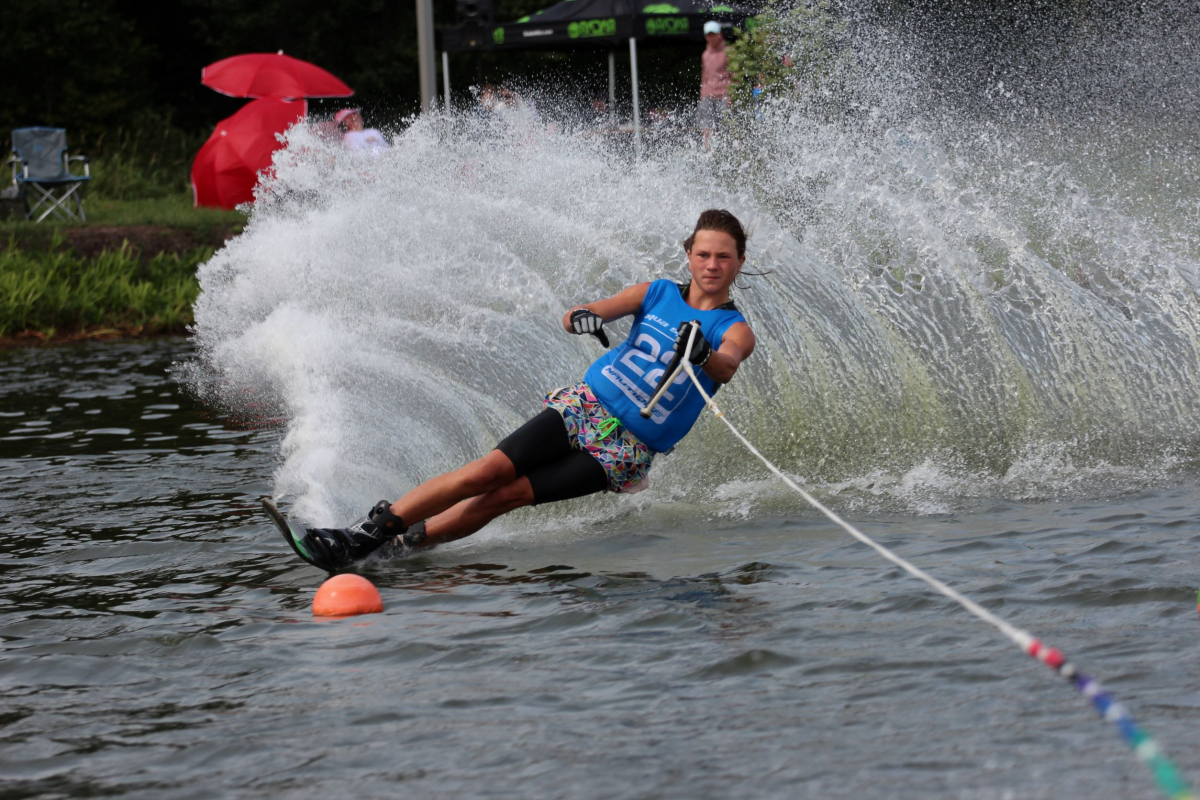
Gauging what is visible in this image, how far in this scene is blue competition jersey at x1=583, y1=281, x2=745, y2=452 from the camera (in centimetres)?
585

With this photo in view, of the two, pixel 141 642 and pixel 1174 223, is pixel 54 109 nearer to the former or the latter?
pixel 1174 223

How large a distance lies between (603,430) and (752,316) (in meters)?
2.35

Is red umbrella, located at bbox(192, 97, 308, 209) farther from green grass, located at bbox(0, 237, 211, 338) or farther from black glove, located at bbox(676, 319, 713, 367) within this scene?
black glove, located at bbox(676, 319, 713, 367)

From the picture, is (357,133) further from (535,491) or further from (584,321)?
(584,321)

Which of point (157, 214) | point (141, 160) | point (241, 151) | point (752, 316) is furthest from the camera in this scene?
point (141, 160)

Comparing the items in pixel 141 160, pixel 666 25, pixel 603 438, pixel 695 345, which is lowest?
pixel 603 438

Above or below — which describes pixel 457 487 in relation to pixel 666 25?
below

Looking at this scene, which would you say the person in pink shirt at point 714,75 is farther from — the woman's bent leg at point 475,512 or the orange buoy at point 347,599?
the orange buoy at point 347,599

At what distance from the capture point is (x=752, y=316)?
8.02 meters

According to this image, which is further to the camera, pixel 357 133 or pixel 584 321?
pixel 357 133

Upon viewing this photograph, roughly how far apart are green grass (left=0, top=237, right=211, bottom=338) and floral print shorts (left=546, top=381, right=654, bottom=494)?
10525 millimetres

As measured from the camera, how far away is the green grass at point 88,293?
15.0 m

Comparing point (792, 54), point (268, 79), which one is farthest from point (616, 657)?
point (268, 79)

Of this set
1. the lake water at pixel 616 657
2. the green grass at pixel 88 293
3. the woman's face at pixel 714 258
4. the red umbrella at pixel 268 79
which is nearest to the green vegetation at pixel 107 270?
the green grass at pixel 88 293
